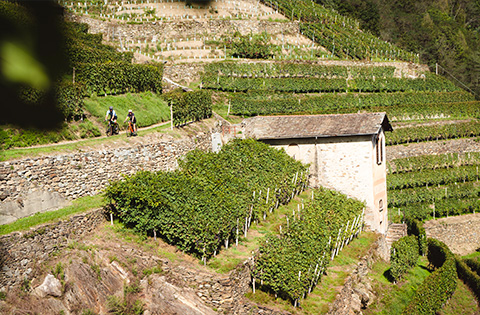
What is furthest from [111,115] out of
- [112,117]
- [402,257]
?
[402,257]

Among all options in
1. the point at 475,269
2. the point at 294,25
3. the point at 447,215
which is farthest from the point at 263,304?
the point at 294,25

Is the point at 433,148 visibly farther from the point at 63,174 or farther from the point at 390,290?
the point at 63,174

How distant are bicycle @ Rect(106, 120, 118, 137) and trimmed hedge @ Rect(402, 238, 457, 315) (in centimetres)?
1533

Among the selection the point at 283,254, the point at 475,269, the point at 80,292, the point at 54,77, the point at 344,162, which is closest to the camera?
the point at 80,292

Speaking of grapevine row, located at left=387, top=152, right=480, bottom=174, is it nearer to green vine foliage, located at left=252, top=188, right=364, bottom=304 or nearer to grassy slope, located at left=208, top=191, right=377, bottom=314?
grassy slope, located at left=208, top=191, right=377, bottom=314

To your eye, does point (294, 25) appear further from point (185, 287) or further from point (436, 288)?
point (185, 287)

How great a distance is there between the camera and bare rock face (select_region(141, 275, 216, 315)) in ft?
51.7

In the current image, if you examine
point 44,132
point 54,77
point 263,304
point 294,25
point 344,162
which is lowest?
point 263,304

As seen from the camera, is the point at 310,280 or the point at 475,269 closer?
the point at 310,280

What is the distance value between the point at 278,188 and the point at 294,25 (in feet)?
109

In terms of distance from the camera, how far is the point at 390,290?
2320 centimetres

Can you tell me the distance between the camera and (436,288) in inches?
933

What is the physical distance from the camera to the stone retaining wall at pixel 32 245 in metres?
13.7

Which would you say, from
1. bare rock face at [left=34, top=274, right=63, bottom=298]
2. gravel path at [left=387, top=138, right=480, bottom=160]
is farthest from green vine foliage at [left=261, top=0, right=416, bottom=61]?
bare rock face at [left=34, top=274, right=63, bottom=298]
